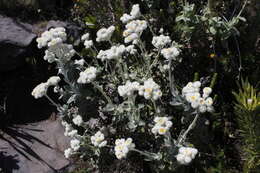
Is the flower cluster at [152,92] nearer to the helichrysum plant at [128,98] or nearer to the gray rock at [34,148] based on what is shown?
the helichrysum plant at [128,98]

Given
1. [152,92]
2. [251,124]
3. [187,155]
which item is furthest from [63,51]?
[251,124]

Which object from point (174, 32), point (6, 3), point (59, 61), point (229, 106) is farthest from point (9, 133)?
point (229, 106)

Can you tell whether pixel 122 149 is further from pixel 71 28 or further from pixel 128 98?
pixel 71 28

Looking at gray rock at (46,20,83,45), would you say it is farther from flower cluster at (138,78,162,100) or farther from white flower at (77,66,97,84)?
flower cluster at (138,78,162,100)

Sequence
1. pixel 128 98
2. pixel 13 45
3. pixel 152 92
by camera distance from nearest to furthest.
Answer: pixel 152 92, pixel 128 98, pixel 13 45

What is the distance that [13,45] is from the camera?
4027 mm

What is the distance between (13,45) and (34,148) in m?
1.35

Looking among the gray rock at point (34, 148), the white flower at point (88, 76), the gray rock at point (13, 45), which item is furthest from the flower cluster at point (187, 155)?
the gray rock at point (13, 45)

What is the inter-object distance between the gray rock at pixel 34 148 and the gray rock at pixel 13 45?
0.84 meters

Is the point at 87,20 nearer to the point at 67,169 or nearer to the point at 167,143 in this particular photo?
the point at 67,169

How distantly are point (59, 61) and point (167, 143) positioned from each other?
1.15 meters

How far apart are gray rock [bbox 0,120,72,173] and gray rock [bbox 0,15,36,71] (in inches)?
33.1

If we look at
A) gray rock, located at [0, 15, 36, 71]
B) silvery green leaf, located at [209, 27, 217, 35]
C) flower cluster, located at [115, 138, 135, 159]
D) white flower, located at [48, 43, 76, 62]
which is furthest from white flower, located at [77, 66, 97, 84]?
gray rock, located at [0, 15, 36, 71]

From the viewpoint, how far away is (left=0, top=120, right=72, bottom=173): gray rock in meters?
3.39
